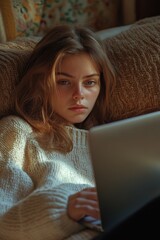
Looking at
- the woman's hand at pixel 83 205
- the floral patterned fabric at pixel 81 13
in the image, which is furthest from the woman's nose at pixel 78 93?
the floral patterned fabric at pixel 81 13

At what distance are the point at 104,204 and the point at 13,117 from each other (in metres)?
0.51

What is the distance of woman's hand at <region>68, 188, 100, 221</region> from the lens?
798mm

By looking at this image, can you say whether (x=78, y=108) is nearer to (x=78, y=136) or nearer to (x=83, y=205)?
(x=78, y=136)

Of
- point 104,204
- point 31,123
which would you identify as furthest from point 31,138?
point 104,204

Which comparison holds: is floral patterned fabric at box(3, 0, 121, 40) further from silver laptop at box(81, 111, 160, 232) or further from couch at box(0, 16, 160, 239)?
silver laptop at box(81, 111, 160, 232)

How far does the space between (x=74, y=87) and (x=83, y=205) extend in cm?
40

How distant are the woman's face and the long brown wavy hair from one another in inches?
0.7

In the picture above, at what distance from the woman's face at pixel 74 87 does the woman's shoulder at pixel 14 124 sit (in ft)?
0.33

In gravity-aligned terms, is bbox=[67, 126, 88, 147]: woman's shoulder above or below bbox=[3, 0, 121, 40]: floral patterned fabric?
below

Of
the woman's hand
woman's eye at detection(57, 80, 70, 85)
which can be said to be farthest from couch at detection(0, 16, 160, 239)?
the woman's hand

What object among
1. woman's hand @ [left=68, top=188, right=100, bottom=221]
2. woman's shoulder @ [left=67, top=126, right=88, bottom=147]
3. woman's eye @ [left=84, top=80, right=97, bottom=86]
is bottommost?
woman's shoulder @ [left=67, top=126, right=88, bottom=147]

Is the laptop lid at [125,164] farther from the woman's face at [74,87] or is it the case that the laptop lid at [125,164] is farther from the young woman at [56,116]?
the woman's face at [74,87]

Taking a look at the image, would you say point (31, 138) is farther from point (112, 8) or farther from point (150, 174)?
point (112, 8)

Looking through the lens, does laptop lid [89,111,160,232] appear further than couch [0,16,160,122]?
No
